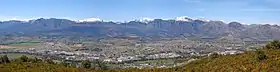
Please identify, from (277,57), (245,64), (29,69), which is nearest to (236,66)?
(245,64)

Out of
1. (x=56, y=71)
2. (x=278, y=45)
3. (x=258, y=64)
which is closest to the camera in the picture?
(x=258, y=64)

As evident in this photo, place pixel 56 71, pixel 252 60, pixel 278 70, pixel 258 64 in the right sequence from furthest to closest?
pixel 56 71
pixel 252 60
pixel 258 64
pixel 278 70

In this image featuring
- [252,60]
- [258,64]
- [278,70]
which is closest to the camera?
[278,70]

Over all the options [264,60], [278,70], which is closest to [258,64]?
[264,60]

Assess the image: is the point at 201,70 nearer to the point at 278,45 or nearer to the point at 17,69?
the point at 278,45

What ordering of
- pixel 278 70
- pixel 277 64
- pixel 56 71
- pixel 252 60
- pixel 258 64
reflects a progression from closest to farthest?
pixel 278 70 → pixel 277 64 → pixel 258 64 → pixel 252 60 → pixel 56 71

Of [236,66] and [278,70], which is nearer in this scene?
[278,70]

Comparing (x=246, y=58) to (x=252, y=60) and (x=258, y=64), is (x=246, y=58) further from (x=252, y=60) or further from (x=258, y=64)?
(x=258, y=64)

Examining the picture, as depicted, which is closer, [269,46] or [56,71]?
[56,71]

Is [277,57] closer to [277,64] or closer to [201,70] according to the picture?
[277,64]
